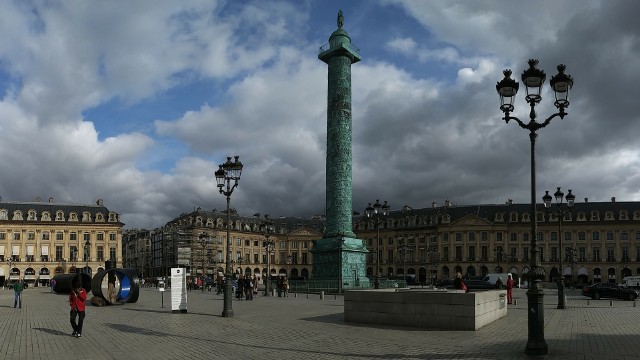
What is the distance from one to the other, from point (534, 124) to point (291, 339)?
25.9ft

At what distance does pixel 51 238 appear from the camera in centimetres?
10619

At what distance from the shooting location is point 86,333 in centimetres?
1783

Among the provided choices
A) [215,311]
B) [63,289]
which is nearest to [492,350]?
[215,311]

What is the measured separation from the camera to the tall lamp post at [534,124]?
13.1m

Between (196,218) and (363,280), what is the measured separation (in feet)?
224

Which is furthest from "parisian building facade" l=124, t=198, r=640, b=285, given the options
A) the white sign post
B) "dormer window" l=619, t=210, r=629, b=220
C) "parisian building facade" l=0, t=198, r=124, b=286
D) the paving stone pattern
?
the paving stone pattern

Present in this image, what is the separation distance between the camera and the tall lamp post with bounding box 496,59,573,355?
42.8 ft

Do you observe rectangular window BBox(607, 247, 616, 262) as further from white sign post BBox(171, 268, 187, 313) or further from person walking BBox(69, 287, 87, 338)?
person walking BBox(69, 287, 87, 338)

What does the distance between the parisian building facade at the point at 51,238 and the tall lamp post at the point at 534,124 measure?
96.3 m

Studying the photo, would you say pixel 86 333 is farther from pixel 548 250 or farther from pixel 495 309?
pixel 548 250

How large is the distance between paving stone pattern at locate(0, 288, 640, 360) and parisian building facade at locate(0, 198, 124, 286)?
86.2 meters

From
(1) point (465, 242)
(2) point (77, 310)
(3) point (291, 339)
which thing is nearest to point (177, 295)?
(2) point (77, 310)

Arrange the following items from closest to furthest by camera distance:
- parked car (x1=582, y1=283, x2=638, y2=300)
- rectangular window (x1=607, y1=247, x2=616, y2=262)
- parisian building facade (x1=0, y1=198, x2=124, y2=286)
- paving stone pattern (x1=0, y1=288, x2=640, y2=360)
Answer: paving stone pattern (x1=0, y1=288, x2=640, y2=360) → parked car (x1=582, y1=283, x2=638, y2=300) → rectangular window (x1=607, y1=247, x2=616, y2=262) → parisian building facade (x1=0, y1=198, x2=124, y2=286)

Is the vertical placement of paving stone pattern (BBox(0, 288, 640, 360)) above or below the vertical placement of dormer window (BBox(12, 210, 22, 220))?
below
